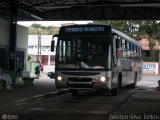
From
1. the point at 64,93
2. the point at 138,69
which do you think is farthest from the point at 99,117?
the point at 138,69

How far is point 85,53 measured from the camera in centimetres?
2312

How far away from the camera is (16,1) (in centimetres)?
3650

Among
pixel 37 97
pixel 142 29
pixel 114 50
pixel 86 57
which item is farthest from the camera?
pixel 142 29

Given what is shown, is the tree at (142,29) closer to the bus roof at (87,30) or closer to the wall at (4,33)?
the wall at (4,33)

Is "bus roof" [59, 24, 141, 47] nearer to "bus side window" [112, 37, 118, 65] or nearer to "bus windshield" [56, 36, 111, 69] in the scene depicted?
"bus windshield" [56, 36, 111, 69]

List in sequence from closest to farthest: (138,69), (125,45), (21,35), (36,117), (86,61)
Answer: (36,117) → (86,61) → (125,45) → (138,69) → (21,35)

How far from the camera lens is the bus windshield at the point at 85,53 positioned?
907 inches

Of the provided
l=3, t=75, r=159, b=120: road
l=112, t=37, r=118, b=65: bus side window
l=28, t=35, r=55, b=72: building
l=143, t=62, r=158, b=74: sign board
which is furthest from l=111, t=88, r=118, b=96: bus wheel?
l=28, t=35, r=55, b=72: building

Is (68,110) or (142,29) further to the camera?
(142,29)

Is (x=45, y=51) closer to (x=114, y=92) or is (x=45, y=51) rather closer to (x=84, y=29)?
(x=114, y=92)

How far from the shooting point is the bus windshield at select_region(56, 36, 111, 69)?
2303cm

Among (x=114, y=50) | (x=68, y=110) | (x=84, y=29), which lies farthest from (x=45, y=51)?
(x=68, y=110)

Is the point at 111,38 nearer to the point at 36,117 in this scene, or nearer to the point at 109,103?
the point at 109,103

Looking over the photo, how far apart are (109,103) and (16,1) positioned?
1754 cm
